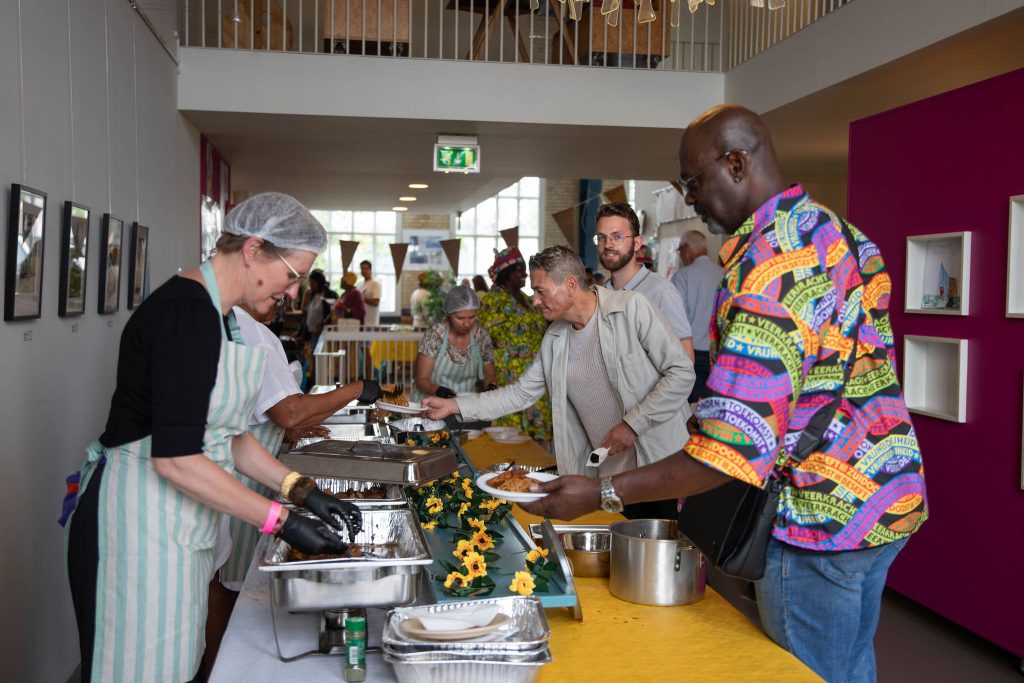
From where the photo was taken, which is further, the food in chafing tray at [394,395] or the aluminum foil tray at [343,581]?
the food in chafing tray at [394,395]

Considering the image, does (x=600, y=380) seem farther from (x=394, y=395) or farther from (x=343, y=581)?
(x=343, y=581)

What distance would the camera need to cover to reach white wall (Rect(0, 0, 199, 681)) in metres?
3.02

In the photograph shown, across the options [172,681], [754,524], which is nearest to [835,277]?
[754,524]

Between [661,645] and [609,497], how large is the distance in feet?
1.06

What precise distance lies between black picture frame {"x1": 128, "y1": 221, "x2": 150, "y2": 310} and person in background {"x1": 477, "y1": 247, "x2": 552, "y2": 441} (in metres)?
1.85

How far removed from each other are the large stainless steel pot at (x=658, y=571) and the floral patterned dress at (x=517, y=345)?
238 cm

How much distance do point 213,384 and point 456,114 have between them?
196 inches

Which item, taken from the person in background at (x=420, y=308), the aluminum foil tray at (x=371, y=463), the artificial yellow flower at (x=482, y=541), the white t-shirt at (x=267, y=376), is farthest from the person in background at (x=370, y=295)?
the artificial yellow flower at (x=482, y=541)

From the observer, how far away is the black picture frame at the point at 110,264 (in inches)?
162

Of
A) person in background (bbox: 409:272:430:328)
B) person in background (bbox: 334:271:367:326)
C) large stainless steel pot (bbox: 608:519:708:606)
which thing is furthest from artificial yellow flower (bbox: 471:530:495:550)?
person in background (bbox: 334:271:367:326)

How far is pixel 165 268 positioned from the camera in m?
5.83

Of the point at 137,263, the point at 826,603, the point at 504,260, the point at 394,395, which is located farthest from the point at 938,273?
the point at 137,263

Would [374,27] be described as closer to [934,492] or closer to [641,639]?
[934,492]

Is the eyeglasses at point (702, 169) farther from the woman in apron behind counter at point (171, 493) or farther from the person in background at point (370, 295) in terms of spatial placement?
the person in background at point (370, 295)
